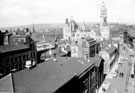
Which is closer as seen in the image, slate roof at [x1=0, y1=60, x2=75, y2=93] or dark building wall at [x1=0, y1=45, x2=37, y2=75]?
slate roof at [x1=0, y1=60, x2=75, y2=93]

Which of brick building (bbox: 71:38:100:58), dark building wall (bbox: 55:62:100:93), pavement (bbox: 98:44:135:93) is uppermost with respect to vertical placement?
brick building (bbox: 71:38:100:58)

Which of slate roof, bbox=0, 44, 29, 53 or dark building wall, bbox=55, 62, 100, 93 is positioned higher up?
slate roof, bbox=0, 44, 29, 53

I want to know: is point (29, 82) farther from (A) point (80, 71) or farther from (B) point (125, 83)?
(B) point (125, 83)

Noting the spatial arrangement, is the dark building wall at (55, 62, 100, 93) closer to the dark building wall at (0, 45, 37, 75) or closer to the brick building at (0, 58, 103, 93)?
the brick building at (0, 58, 103, 93)

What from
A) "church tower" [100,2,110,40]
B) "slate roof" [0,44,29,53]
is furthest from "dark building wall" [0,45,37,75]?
"church tower" [100,2,110,40]

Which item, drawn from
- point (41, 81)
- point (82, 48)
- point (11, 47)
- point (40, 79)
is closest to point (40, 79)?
point (40, 79)

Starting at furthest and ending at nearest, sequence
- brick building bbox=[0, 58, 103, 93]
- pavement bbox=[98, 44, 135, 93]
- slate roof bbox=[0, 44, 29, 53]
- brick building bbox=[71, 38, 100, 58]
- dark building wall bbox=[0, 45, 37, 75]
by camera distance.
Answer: brick building bbox=[71, 38, 100, 58]
slate roof bbox=[0, 44, 29, 53]
dark building wall bbox=[0, 45, 37, 75]
pavement bbox=[98, 44, 135, 93]
brick building bbox=[0, 58, 103, 93]

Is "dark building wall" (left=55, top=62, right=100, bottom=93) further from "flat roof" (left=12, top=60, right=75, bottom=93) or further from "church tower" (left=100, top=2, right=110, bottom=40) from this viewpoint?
"church tower" (left=100, top=2, right=110, bottom=40)

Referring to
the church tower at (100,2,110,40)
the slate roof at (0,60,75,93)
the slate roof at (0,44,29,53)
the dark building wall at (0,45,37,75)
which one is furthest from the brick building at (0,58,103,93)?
the church tower at (100,2,110,40)

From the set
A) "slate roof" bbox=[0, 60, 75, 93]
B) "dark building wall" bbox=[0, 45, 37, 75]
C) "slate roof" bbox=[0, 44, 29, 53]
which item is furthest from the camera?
"slate roof" bbox=[0, 44, 29, 53]

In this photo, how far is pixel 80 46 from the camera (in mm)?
78938

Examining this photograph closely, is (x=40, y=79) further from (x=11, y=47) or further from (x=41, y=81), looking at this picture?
(x=11, y=47)

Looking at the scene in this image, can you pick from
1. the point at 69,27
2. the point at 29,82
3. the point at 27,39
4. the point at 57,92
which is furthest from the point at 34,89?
the point at 69,27

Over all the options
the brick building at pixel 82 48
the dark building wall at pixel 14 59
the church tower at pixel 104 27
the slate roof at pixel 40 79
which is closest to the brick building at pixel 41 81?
the slate roof at pixel 40 79
